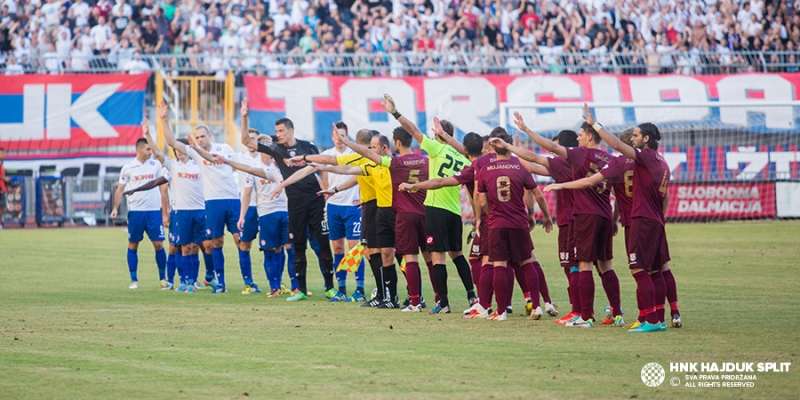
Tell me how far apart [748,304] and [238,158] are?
7.75 metres

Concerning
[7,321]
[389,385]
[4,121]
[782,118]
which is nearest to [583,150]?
[389,385]

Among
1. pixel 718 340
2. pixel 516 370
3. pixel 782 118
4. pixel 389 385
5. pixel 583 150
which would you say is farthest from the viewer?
pixel 782 118

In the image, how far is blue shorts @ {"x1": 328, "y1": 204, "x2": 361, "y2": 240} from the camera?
14844 millimetres

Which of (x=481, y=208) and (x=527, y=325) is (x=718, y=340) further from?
(x=481, y=208)

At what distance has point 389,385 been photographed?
7566 mm

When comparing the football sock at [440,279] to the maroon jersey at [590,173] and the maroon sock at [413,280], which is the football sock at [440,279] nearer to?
the maroon sock at [413,280]

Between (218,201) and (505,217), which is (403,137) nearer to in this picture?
(505,217)

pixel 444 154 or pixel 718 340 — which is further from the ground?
pixel 444 154

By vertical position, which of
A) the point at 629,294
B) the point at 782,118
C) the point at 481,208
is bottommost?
the point at 629,294

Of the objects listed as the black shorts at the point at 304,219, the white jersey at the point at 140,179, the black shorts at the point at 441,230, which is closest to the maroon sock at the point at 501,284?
the black shorts at the point at 441,230

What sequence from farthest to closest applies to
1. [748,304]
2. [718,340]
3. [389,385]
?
1. [748,304]
2. [718,340]
3. [389,385]

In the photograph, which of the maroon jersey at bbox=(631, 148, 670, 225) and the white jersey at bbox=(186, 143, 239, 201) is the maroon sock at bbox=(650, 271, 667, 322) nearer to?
the maroon jersey at bbox=(631, 148, 670, 225)

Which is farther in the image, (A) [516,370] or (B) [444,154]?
(B) [444,154]

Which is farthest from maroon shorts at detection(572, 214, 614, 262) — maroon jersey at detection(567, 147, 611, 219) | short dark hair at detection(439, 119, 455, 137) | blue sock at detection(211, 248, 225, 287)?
blue sock at detection(211, 248, 225, 287)
